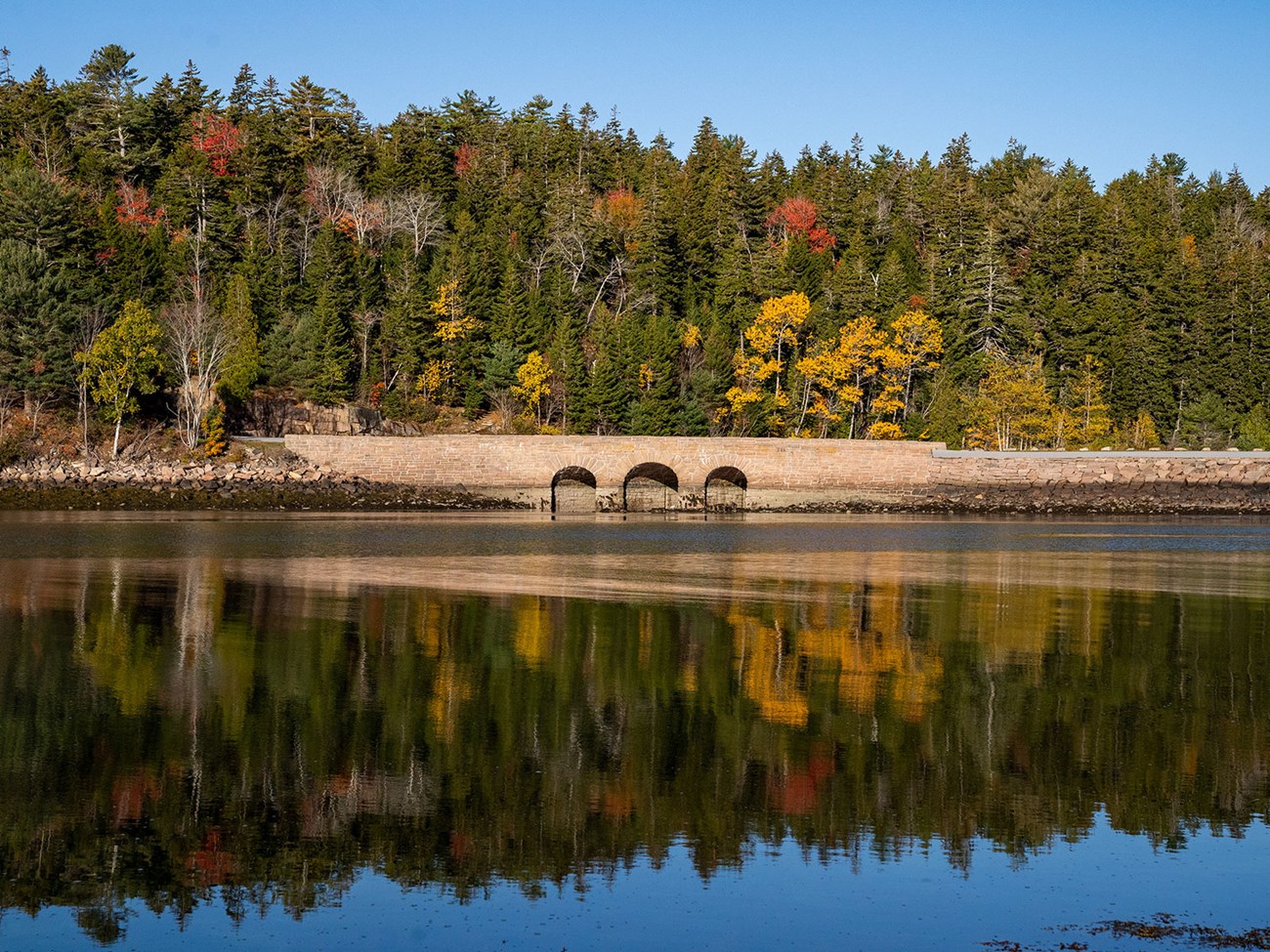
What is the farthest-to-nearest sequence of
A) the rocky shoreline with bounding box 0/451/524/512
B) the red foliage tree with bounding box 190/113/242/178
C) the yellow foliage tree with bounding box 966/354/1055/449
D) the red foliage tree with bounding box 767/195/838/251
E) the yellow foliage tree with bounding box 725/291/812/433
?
1. the red foliage tree with bounding box 767/195/838/251
2. the red foliage tree with bounding box 190/113/242/178
3. the yellow foliage tree with bounding box 725/291/812/433
4. the yellow foliage tree with bounding box 966/354/1055/449
5. the rocky shoreline with bounding box 0/451/524/512

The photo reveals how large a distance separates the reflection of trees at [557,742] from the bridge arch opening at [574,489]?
42541mm

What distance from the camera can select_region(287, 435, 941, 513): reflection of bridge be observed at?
203 feet

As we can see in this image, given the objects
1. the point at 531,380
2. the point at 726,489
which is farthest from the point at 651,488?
the point at 531,380

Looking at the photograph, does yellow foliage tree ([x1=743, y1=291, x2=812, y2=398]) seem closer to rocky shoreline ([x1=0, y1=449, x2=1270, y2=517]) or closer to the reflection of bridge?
the reflection of bridge

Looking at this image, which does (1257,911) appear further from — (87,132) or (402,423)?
(87,132)

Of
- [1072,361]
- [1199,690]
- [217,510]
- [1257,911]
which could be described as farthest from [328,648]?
[1072,361]

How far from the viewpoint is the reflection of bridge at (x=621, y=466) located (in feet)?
203

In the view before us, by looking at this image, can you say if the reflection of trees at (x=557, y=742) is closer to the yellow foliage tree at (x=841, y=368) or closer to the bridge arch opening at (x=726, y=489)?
the bridge arch opening at (x=726, y=489)

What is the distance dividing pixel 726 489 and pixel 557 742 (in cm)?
5458

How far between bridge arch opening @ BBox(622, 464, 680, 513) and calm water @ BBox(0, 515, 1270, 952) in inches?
1588

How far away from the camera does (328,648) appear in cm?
1819

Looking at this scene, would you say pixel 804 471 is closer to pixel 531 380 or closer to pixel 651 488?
pixel 651 488

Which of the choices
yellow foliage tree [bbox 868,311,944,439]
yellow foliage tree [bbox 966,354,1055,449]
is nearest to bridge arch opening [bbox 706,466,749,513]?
yellow foliage tree [bbox 868,311,944,439]

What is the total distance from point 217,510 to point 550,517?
40.5 ft
